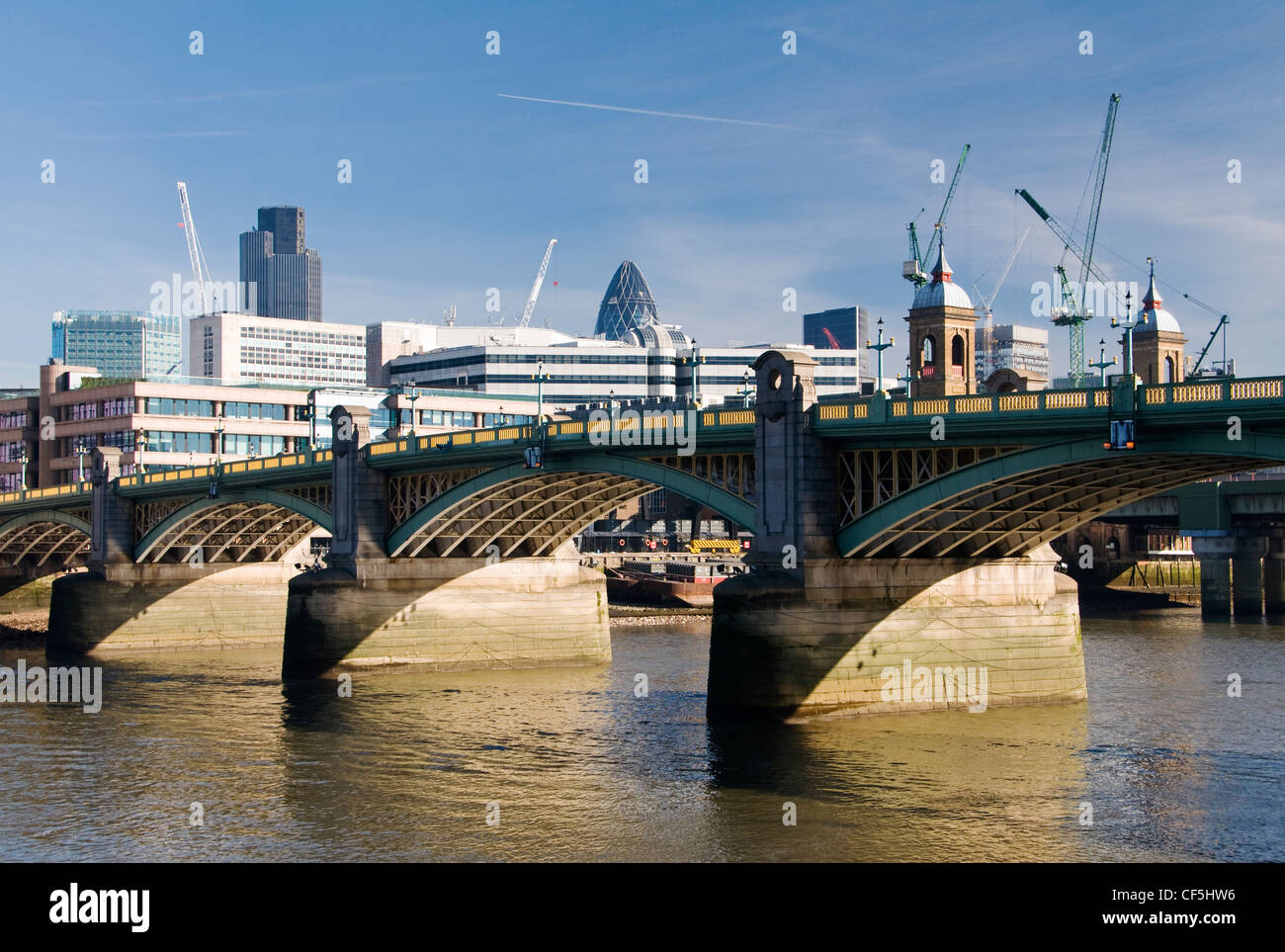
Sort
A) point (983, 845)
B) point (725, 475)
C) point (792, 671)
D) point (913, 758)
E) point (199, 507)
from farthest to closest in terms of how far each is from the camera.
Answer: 1. point (199, 507)
2. point (725, 475)
3. point (792, 671)
4. point (913, 758)
5. point (983, 845)

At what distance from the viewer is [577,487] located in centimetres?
6325

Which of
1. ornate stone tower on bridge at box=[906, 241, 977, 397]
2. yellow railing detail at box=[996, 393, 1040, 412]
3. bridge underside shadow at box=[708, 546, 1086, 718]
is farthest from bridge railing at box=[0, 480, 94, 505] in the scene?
yellow railing detail at box=[996, 393, 1040, 412]

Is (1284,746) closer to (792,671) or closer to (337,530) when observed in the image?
(792,671)

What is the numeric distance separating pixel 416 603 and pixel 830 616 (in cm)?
2519

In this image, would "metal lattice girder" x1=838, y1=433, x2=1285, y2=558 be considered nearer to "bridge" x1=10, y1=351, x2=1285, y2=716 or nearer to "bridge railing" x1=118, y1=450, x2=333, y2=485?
"bridge" x1=10, y1=351, x2=1285, y2=716

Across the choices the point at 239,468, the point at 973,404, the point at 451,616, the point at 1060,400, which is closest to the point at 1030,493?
the point at 973,404

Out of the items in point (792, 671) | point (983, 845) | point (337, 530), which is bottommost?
point (983, 845)

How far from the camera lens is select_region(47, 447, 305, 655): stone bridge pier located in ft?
260

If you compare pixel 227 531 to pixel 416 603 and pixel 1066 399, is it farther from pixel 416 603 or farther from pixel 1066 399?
pixel 1066 399

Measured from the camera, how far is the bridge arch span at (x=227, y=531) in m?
77.2

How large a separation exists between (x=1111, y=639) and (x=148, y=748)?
52.5m

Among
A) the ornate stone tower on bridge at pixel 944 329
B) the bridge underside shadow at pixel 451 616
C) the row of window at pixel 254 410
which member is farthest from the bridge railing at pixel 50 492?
the ornate stone tower on bridge at pixel 944 329

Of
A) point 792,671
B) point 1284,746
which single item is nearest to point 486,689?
point 792,671

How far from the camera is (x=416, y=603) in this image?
65.5 meters
